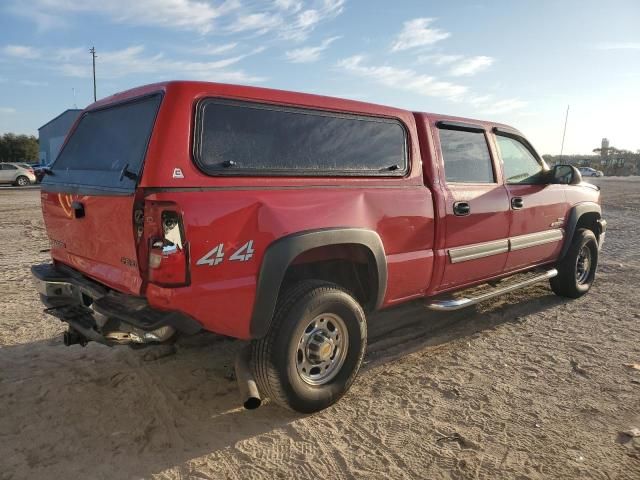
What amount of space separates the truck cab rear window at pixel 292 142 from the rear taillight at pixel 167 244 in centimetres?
35

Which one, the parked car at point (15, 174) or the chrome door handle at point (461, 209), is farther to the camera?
the parked car at point (15, 174)

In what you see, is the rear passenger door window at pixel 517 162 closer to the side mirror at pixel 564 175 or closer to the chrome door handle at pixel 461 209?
the side mirror at pixel 564 175

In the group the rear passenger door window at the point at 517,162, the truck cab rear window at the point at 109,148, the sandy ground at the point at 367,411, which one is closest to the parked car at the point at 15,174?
the sandy ground at the point at 367,411

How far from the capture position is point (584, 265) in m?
5.90

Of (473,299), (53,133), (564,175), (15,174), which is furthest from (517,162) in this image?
(53,133)

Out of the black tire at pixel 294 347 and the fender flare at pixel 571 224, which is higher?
the fender flare at pixel 571 224

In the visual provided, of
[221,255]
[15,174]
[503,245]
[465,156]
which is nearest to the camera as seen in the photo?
[221,255]

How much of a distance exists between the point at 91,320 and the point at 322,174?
1.71 metres

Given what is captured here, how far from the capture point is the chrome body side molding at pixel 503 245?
4.07 metres

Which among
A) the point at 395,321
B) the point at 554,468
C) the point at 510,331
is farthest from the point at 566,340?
the point at 554,468

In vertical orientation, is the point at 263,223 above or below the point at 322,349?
above

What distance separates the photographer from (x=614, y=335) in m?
4.54

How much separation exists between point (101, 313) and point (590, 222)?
553cm

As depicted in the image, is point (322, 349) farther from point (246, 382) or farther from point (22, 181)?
point (22, 181)
